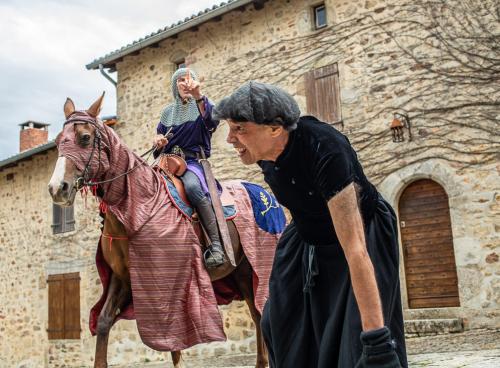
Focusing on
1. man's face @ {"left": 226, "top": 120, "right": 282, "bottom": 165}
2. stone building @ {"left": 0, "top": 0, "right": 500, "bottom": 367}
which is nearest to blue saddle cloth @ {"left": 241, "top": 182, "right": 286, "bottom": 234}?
stone building @ {"left": 0, "top": 0, "right": 500, "bottom": 367}

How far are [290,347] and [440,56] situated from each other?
704cm

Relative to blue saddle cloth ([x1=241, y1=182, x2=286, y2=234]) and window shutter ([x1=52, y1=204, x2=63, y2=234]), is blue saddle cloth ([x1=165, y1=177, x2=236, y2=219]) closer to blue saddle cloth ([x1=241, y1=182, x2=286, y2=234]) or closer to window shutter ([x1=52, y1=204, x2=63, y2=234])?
blue saddle cloth ([x1=241, y1=182, x2=286, y2=234])

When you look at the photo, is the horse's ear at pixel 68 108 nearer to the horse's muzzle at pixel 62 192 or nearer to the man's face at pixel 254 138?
the horse's muzzle at pixel 62 192

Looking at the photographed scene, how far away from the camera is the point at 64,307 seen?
41.2 feet

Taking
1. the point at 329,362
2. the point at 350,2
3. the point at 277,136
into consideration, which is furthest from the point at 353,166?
the point at 350,2

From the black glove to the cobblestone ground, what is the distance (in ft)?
7.28

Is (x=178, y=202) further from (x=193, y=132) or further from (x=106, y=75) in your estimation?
(x=106, y=75)

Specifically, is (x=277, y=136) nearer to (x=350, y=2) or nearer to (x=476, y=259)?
(x=476, y=259)

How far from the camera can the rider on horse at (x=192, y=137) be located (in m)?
4.55

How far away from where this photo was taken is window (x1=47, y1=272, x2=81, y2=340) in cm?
1230

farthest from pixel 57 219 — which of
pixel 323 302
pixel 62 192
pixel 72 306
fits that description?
pixel 323 302

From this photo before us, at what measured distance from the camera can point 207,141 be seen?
4906mm

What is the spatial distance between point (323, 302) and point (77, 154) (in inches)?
106

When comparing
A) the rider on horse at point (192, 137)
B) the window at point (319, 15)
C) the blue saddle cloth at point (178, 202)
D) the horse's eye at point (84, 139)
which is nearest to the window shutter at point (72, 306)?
the window at point (319, 15)
